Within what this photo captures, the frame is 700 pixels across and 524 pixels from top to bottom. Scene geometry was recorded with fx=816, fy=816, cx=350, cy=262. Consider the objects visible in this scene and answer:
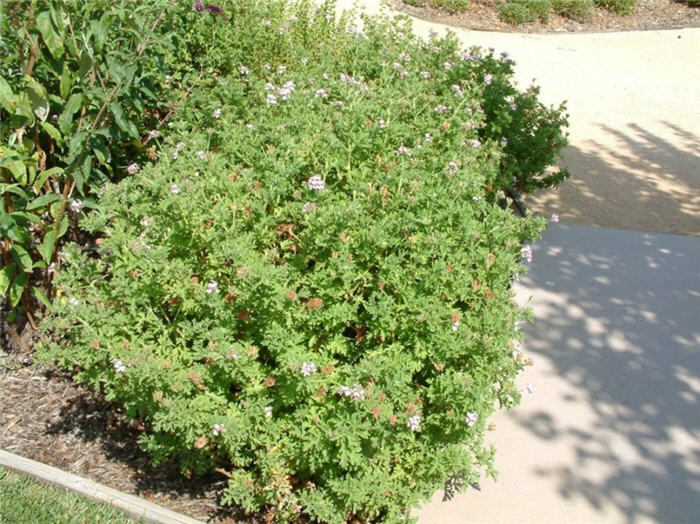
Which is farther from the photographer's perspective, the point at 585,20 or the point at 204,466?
the point at 585,20

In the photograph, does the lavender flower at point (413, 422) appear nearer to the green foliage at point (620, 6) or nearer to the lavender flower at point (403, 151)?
the lavender flower at point (403, 151)

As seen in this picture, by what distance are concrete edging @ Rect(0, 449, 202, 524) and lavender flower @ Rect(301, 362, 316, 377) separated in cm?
86

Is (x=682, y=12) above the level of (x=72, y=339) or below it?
above

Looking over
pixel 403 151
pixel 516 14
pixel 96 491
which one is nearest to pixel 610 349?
pixel 403 151

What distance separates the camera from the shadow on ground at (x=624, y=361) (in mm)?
3678

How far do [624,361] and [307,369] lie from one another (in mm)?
2282

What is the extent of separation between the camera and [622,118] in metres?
8.67

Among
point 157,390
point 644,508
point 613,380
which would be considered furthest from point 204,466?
point 613,380

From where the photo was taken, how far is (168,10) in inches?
170

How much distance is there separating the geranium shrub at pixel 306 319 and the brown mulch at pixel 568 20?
8630 millimetres

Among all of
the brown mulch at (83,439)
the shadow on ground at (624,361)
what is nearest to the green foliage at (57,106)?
the brown mulch at (83,439)

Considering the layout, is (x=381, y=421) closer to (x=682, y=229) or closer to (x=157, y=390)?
(x=157, y=390)

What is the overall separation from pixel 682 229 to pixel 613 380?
2.41 metres

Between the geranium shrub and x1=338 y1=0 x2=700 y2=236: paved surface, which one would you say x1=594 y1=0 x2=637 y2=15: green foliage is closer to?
x1=338 y1=0 x2=700 y2=236: paved surface
